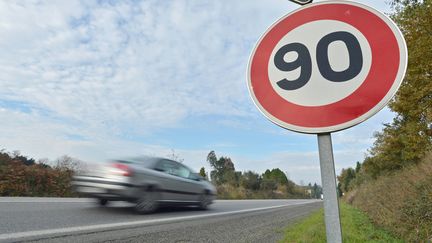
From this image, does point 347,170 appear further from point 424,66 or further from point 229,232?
point 229,232

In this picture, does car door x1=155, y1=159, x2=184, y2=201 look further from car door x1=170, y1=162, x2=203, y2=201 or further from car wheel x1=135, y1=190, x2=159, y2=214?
car wheel x1=135, y1=190, x2=159, y2=214

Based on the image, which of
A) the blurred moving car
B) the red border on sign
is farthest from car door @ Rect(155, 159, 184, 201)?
the red border on sign

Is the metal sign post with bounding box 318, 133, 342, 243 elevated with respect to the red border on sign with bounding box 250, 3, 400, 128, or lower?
lower

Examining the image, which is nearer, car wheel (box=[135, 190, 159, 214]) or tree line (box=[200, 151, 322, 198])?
car wheel (box=[135, 190, 159, 214])

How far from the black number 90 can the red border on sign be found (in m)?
0.06

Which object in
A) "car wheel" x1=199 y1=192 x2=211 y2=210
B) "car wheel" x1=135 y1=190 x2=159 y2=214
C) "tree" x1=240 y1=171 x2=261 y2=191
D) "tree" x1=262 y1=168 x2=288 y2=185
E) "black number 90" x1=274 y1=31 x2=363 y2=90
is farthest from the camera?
"tree" x1=262 y1=168 x2=288 y2=185

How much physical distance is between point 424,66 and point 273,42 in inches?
510

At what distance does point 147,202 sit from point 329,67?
262 inches

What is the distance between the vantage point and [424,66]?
1227 centimetres

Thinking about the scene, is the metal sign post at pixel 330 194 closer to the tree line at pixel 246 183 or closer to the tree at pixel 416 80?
the tree at pixel 416 80

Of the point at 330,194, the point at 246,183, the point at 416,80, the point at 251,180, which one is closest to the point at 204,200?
the point at 330,194

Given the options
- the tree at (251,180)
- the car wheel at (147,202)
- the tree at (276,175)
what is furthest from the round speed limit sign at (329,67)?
the tree at (276,175)

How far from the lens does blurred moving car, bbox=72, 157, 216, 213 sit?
701 cm

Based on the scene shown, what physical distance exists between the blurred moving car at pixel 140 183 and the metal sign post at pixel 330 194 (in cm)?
605
